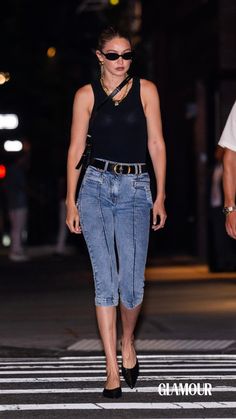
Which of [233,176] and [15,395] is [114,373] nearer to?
[15,395]

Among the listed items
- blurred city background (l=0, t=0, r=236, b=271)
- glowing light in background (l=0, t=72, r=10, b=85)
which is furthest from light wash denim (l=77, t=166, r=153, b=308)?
glowing light in background (l=0, t=72, r=10, b=85)

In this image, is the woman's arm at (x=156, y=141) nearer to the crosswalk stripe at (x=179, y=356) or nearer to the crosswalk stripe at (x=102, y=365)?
the crosswalk stripe at (x=102, y=365)

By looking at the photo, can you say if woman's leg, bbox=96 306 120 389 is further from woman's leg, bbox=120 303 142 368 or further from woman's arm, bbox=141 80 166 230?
woman's arm, bbox=141 80 166 230

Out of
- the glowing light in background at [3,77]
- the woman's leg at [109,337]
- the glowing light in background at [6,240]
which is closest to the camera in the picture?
the woman's leg at [109,337]

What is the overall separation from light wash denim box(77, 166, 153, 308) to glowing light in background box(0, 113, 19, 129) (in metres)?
27.9

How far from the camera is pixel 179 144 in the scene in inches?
1228

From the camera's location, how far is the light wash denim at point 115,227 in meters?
9.27

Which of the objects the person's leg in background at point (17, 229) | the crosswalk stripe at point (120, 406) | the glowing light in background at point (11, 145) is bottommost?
the person's leg in background at point (17, 229)

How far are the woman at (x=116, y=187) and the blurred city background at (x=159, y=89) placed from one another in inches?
8.7

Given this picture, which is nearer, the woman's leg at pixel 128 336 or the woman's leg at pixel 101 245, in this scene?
the woman's leg at pixel 101 245

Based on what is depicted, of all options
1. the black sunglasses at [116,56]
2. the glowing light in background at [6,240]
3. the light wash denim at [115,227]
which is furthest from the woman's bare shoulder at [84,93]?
the glowing light in background at [6,240]

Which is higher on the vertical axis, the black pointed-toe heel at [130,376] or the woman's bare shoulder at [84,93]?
the woman's bare shoulder at [84,93]

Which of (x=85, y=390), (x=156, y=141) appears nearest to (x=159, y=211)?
(x=156, y=141)

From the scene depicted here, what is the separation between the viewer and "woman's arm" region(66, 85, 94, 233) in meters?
9.36
